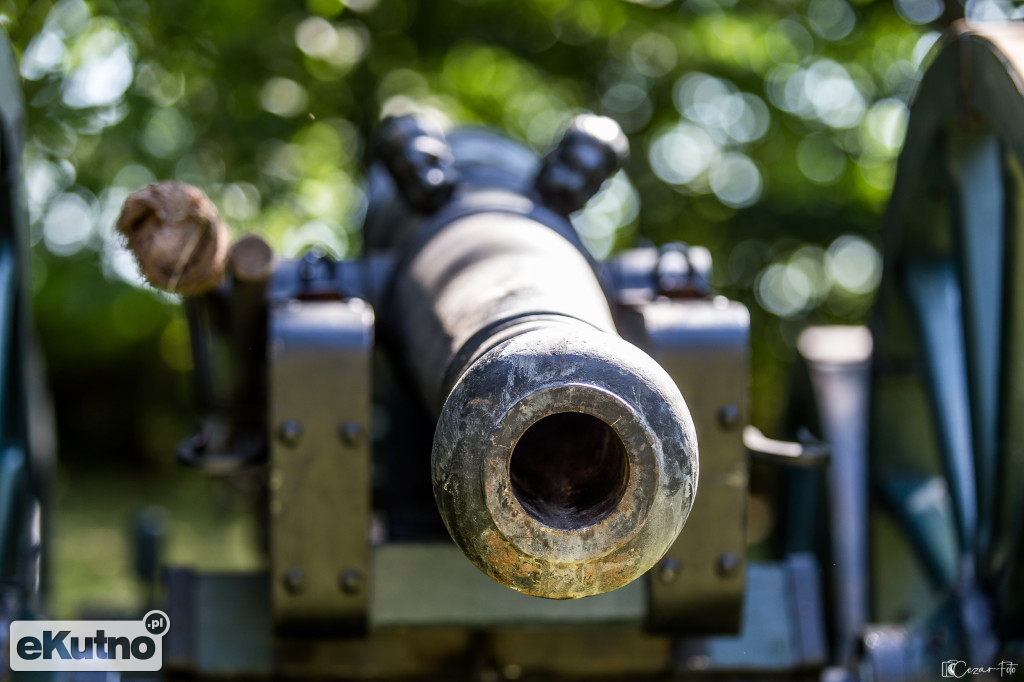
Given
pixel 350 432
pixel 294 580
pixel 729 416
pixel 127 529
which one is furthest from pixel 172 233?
pixel 127 529

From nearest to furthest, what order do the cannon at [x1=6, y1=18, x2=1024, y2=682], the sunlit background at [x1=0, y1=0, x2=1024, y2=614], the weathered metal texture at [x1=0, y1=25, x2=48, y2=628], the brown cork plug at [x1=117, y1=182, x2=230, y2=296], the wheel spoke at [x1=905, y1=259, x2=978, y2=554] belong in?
the brown cork plug at [x1=117, y1=182, x2=230, y2=296] → the cannon at [x1=6, y1=18, x2=1024, y2=682] → the weathered metal texture at [x1=0, y1=25, x2=48, y2=628] → the wheel spoke at [x1=905, y1=259, x2=978, y2=554] → the sunlit background at [x1=0, y1=0, x2=1024, y2=614]

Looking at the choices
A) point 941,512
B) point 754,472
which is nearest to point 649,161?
point 754,472

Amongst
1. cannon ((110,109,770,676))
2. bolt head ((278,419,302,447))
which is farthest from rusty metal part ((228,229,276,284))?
bolt head ((278,419,302,447))

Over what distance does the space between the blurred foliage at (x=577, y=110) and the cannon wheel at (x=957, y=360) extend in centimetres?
533

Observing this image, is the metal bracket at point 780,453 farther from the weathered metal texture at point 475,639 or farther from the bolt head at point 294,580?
the bolt head at point 294,580

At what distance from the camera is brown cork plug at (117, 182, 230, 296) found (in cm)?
224

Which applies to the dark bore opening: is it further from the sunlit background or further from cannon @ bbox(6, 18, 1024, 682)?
Answer: the sunlit background

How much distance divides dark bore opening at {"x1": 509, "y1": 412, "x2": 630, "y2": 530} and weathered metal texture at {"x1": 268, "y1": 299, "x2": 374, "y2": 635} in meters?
0.81

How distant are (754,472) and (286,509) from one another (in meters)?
6.38

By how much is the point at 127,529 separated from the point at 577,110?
4864 millimetres

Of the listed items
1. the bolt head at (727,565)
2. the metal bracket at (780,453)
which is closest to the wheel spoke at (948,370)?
the metal bracket at (780,453)

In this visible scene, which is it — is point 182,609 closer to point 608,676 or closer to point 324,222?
point 608,676

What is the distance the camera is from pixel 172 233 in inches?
89.5

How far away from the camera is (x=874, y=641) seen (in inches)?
99.0
